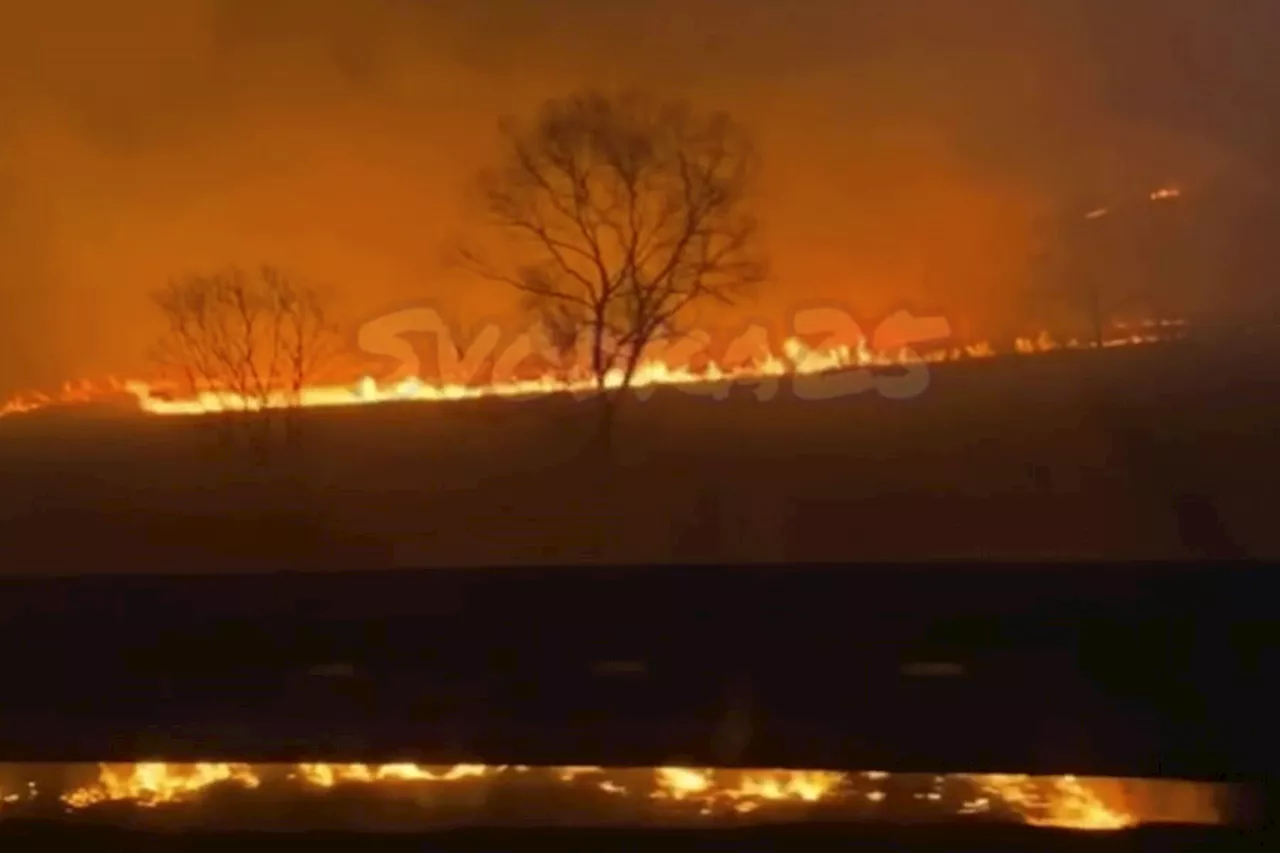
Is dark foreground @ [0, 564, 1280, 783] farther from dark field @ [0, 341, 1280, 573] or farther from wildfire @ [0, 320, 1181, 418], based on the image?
wildfire @ [0, 320, 1181, 418]

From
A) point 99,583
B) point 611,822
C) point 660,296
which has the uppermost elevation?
point 660,296

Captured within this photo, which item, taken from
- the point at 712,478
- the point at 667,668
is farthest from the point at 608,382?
the point at 667,668

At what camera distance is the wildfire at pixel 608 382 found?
50.5 ft

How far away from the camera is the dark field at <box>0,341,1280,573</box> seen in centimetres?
1155

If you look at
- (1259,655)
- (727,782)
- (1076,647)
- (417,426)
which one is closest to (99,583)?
(727,782)

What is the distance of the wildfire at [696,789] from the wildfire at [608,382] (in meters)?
9.66

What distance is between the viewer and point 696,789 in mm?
5402

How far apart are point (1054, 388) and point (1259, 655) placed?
29.0ft

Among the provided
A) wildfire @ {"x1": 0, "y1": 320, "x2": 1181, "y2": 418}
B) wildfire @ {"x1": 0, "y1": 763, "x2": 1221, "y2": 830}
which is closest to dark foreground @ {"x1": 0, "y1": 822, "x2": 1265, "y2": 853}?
wildfire @ {"x1": 0, "y1": 763, "x2": 1221, "y2": 830}

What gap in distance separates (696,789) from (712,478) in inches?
333

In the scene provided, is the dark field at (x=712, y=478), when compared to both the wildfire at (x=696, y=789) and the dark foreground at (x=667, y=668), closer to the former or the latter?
the dark foreground at (x=667, y=668)

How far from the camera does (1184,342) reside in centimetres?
1555

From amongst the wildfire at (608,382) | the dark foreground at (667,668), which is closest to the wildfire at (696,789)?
the dark foreground at (667,668)

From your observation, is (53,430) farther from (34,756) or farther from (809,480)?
(34,756)
